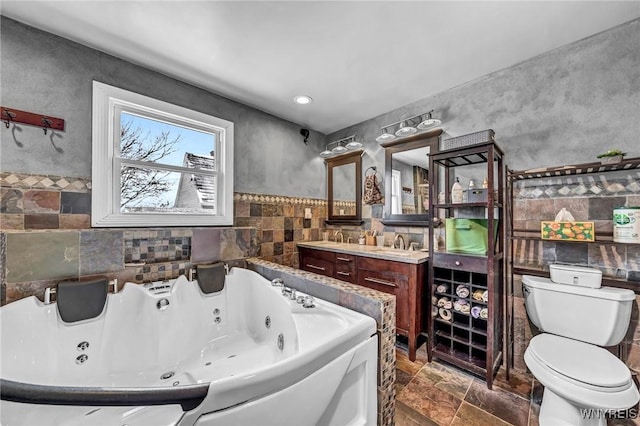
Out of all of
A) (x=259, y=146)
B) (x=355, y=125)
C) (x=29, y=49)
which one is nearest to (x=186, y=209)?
(x=259, y=146)

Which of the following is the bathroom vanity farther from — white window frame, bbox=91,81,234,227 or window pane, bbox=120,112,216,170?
window pane, bbox=120,112,216,170

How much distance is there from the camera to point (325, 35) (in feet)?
5.41

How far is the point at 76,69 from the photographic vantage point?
1.75m

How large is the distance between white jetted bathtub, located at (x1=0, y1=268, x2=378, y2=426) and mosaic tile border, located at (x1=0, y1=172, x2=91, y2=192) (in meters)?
0.73

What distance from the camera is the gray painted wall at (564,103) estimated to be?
1.54 m

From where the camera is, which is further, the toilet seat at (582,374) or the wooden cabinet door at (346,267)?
the wooden cabinet door at (346,267)

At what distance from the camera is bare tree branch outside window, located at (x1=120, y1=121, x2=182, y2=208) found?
200 centimetres

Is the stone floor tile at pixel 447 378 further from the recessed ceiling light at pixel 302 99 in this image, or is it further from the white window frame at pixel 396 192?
the recessed ceiling light at pixel 302 99

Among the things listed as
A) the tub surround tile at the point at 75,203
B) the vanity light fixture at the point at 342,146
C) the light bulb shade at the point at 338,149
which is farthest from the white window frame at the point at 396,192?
the tub surround tile at the point at 75,203

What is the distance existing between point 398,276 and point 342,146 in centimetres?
178

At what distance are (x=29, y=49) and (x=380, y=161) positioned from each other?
9.66ft

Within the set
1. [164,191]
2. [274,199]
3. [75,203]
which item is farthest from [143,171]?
[274,199]

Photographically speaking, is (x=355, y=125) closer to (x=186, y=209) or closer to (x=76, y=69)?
(x=186, y=209)

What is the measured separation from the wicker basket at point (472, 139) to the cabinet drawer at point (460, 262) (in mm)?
846
